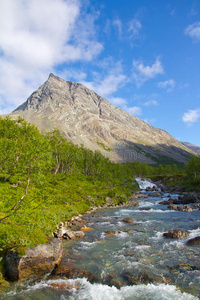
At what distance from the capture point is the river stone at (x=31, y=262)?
10930 mm

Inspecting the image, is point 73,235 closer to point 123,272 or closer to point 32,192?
point 123,272

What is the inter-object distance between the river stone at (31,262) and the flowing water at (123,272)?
525mm

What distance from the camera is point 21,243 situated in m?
12.0

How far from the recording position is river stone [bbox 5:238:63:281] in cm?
1093

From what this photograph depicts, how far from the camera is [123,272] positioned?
12031mm

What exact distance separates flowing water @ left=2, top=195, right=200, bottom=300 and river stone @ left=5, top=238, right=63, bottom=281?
0.52 metres

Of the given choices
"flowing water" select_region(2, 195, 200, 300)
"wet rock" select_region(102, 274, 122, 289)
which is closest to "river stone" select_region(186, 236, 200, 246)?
"flowing water" select_region(2, 195, 200, 300)

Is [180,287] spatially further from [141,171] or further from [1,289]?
[141,171]

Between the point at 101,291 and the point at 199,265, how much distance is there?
753 centimetres

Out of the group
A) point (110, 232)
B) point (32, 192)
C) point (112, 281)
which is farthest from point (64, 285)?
point (32, 192)

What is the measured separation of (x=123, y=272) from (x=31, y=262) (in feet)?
19.8

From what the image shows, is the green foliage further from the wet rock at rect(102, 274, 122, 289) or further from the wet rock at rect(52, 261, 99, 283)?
the wet rock at rect(102, 274, 122, 289)

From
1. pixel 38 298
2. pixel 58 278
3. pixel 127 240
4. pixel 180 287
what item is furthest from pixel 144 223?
pixel 38 298

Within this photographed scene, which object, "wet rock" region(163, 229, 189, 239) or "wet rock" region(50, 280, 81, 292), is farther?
"wet rock" region(163, 229, 189, 239)
